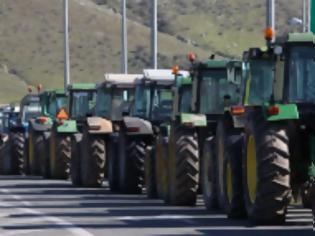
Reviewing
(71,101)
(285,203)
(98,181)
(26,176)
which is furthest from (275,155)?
(26,176)

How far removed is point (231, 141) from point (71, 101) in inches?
637

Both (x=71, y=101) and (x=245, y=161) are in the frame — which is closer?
(x=245, y=161)

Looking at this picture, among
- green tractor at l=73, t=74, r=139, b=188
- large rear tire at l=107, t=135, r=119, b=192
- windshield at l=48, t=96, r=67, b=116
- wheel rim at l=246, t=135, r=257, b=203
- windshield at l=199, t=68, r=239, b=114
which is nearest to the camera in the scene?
wheel rim at l=246, t=135, r=257, b=203

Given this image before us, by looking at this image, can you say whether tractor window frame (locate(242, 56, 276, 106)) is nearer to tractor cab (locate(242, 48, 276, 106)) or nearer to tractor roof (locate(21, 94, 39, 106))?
tractor cab (locate(242, 48, 276, 106))

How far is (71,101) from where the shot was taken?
37719 mm

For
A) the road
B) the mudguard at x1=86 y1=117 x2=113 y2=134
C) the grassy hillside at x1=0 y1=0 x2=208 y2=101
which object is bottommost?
the road

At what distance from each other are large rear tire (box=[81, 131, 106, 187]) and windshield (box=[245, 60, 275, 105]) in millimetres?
10595

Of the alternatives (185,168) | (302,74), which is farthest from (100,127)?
(302,74)

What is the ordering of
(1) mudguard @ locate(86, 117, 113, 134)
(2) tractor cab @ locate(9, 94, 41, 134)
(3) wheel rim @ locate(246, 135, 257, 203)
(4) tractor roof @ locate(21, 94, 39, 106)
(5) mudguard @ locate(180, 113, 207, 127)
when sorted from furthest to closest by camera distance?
(4) tractor roof @ locate(21, 94, 39, 106), (2) tractor cab @ locate(9, 94, 41, 134), (1) mudguard @ locate(86, 117, 113, 134), (5) mudguard @ locate(180, 113, 207, 127), (3) wheel rim @ locate(246, 135, 257, 203)

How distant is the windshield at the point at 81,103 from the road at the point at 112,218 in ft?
24.7

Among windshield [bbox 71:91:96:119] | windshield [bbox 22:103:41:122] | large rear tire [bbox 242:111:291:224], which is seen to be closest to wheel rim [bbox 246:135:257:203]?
large rear tire [bbox 242:111:291:224]

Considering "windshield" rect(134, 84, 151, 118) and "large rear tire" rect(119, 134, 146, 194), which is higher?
"windshield" rect(134, 84, 151, 118)

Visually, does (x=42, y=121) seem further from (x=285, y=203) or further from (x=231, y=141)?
(x=285, y=203)

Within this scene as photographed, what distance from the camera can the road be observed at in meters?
19.9
